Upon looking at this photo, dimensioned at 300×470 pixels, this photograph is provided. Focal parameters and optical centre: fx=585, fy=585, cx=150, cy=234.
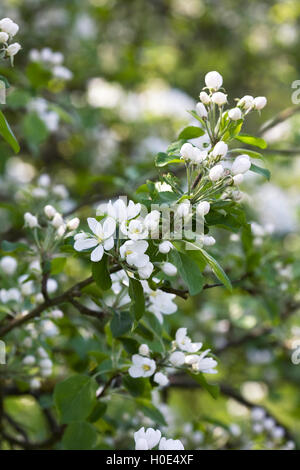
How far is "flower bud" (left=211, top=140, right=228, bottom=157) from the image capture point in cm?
98

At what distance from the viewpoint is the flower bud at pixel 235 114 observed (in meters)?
1.01

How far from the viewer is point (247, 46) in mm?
3938

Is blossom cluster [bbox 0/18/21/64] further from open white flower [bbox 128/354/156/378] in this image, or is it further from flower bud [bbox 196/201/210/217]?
open white flower [bbox 128/354/156/378]

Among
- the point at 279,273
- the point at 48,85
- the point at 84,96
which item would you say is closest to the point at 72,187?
the point at 84,96

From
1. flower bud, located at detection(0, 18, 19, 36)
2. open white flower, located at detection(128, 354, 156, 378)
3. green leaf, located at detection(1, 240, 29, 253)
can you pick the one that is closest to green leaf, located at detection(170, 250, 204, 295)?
open white flower, located at detection(128, 354, 156, 378)

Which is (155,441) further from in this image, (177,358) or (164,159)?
(164,159)

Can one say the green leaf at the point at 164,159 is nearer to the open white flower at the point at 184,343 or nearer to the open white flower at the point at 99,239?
the open white flower at the point at 99,239

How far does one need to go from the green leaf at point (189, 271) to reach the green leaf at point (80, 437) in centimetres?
45

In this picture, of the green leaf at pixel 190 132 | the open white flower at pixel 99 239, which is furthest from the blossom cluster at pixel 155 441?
the green leaf at pixel 190 132

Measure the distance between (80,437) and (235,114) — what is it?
74cm

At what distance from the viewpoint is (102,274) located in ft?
3.29

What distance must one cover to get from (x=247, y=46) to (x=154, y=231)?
329 centimetres

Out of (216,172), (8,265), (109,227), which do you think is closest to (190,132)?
(216,172)

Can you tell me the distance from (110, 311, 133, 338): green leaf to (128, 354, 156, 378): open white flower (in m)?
0.05
